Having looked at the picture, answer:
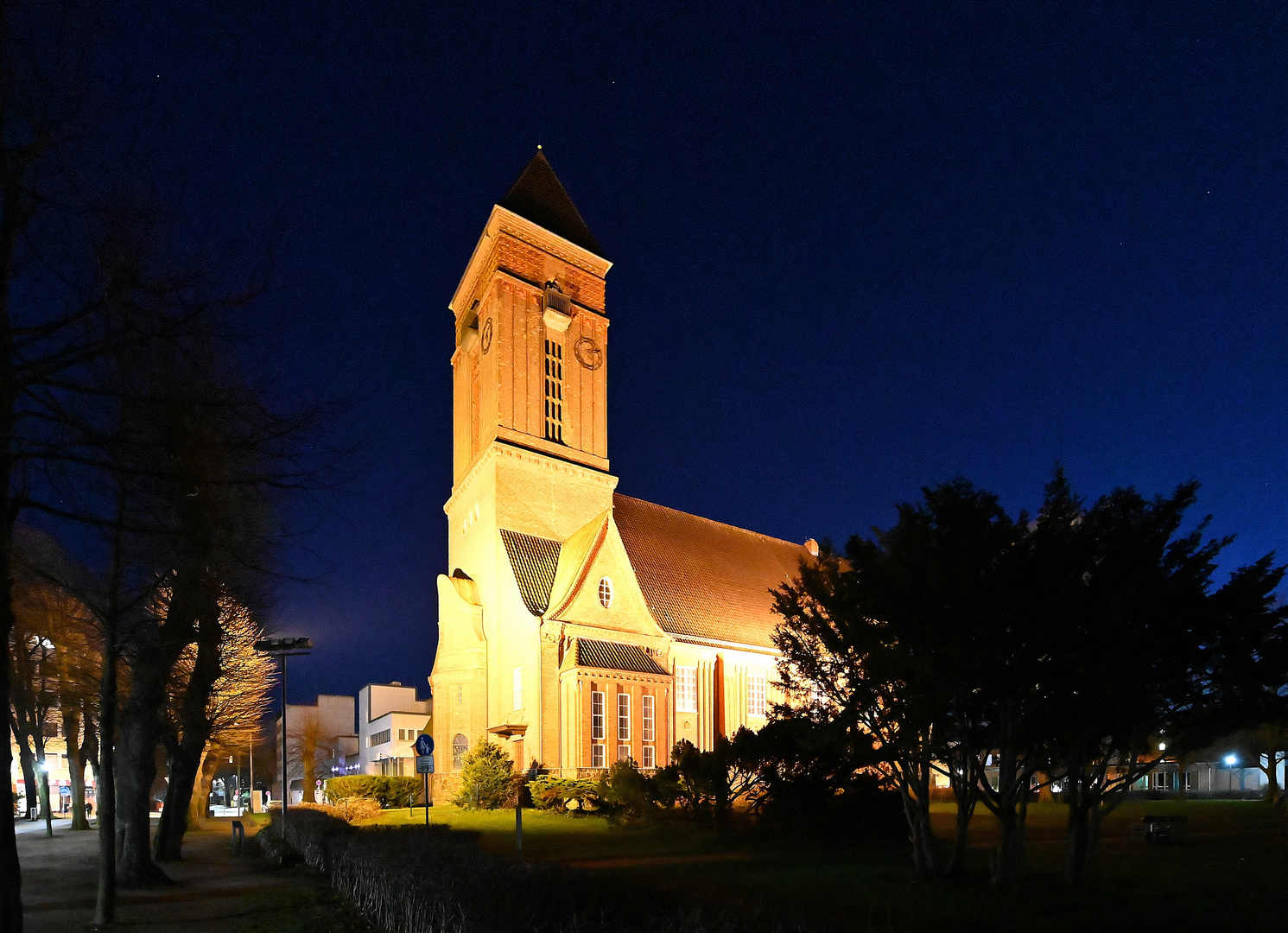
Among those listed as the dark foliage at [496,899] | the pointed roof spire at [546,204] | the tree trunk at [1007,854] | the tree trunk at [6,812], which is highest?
the pointed roof spire at [546,204]

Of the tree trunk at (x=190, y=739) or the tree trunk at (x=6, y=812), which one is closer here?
the tree trunk at (x=6, y=812)

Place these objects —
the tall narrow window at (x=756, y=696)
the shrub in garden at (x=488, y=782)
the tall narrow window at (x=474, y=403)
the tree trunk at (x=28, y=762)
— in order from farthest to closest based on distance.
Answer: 1. the tall narrow window at (x=474, y=403)
2. the tall narrow window at (x=756, y=696)
3. the tree trunk at (x=28, y=762)
4. the shrub in garden at (x=488, y=782)

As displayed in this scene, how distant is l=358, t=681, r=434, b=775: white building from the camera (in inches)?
3607

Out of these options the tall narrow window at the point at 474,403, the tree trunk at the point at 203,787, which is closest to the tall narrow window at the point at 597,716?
the tall narrow window at the point at 474,403

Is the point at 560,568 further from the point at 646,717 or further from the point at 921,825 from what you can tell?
the point at 921,825

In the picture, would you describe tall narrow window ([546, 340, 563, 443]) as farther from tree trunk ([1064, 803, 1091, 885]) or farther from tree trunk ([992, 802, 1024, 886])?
tree trunk ([1064, 803, 1091, 885])

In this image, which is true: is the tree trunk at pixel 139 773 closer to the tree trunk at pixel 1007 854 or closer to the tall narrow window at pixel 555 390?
the tree trunk at pixel 1007 854

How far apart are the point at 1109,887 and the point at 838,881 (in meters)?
4.48

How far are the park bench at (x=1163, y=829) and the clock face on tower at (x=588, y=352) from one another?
3452 centimetres

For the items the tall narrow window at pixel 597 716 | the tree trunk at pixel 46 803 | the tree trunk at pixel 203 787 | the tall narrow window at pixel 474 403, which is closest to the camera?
the tree trunk at pixel 46 803

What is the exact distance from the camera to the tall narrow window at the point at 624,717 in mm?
39625

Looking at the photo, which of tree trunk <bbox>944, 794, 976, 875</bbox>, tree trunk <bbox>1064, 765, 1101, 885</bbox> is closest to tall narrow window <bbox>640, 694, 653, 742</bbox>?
tree trunk <bbox>944, 794, 976, 875</bbox>

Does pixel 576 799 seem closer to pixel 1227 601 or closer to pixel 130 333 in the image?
pixel 1227 601

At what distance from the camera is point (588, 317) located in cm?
5125
